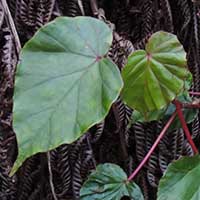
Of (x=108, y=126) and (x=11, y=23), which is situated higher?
(x=11, y=23)

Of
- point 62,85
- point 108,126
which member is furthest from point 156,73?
point 108,126

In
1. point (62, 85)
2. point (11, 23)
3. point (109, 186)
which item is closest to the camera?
point (62, 85)

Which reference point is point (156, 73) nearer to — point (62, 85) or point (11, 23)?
point (62, 85)

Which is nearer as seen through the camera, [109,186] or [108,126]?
[109,186]

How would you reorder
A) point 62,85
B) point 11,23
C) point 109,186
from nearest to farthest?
1. point 62,85
2. point 109,186
3. point 11,23

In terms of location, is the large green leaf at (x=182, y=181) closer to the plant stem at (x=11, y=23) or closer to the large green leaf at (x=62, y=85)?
the large green leaf at (x=62, y=85)

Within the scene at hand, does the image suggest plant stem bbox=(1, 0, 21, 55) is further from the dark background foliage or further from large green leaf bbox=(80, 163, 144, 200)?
large green leaf bbox=(80, 163, 144, 200)
